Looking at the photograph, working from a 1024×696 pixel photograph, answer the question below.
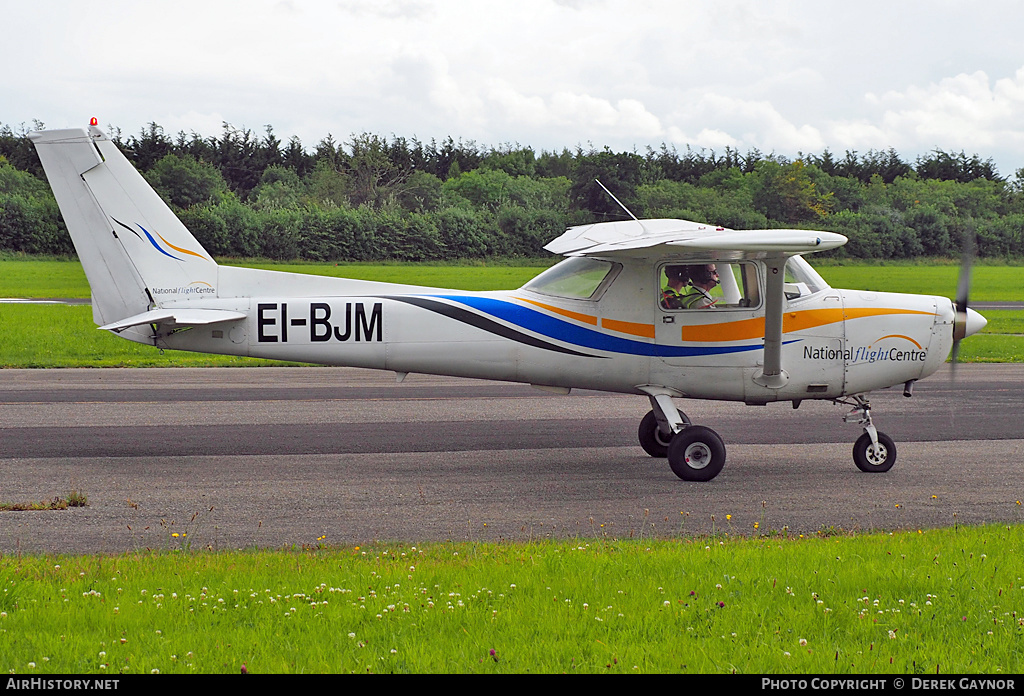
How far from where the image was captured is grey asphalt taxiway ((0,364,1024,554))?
27.9ft

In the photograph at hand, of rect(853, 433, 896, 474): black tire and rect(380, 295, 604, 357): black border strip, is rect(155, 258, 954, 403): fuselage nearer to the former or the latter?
rect(380, 295, 604, 357): black border strip

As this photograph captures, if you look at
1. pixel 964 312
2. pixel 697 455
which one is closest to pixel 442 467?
pixel 697 455

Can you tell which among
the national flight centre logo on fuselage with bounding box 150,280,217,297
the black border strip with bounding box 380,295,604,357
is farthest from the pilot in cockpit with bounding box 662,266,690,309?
the national flight centre logo on fuselage with bounding box 150,280,217,297

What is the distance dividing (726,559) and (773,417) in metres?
8.79

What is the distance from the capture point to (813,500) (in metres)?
9.64

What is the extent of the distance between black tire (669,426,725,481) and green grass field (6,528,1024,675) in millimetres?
3226

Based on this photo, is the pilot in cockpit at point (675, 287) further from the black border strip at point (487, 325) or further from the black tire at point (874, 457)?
the black tire at point (874, 457)

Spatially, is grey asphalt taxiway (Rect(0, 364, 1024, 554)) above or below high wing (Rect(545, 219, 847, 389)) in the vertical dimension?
below

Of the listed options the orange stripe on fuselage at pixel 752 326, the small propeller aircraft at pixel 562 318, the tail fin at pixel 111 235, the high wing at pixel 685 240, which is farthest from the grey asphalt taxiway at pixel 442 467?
the high wing at pixel 685 240

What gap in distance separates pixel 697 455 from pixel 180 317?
5651mm

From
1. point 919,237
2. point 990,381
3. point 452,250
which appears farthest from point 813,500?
point 452,250

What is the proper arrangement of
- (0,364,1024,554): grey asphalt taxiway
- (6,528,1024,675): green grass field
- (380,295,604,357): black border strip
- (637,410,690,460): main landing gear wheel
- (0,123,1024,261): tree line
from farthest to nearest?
(0,123,1024,261): tree line, (637,410,690,460): main landing gear wheel, (380,295,604,357): black border strip, (0,364,1024,554): grey asphalt taxiway, (6,528,1024,675): green grass field

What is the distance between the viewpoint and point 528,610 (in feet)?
18.2
